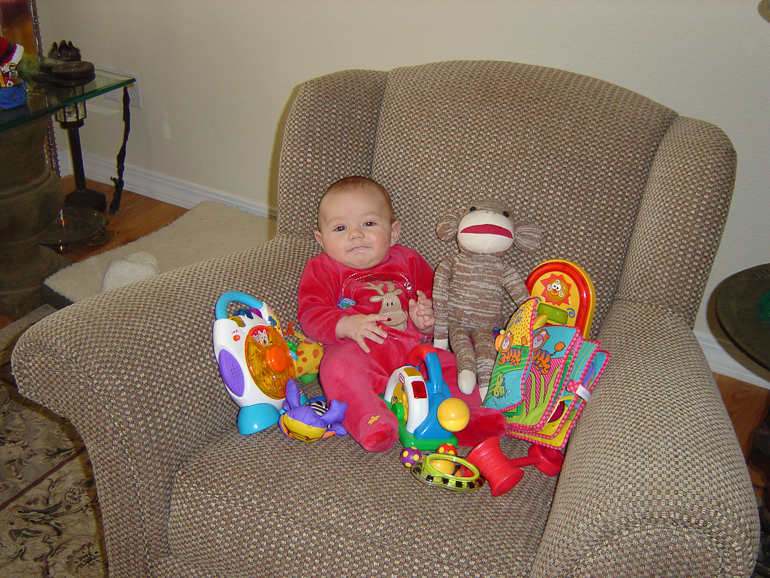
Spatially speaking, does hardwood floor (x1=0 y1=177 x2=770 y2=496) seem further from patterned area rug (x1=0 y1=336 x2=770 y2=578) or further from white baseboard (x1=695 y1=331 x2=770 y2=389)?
patterned area rug (x1=0 y1=336 x2=770 y2=578)

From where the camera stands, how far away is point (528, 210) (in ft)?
4.23

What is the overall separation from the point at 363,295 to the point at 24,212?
133cm

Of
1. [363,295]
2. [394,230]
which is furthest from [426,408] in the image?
[394,230]

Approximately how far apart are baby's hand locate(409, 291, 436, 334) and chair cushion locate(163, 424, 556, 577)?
313mm

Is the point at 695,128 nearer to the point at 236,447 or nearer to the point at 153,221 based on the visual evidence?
the point at 236,447

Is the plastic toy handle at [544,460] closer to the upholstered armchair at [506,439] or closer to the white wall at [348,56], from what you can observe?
the upholstered armchair at [506,439]

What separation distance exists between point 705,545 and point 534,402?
1.25ft

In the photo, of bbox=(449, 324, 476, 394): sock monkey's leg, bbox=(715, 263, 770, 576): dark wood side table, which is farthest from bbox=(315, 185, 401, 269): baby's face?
bbox=(715, 263, 770, 576): dark wood side table

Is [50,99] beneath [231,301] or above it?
above

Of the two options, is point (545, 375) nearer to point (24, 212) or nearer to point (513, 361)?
point (513, 361)

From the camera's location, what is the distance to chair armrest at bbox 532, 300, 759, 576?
763 millimetres

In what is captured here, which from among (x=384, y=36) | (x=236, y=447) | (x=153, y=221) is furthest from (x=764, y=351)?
(x=153, y=221)

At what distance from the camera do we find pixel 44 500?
1.46 meters

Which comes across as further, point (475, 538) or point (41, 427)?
point (41, 427)
